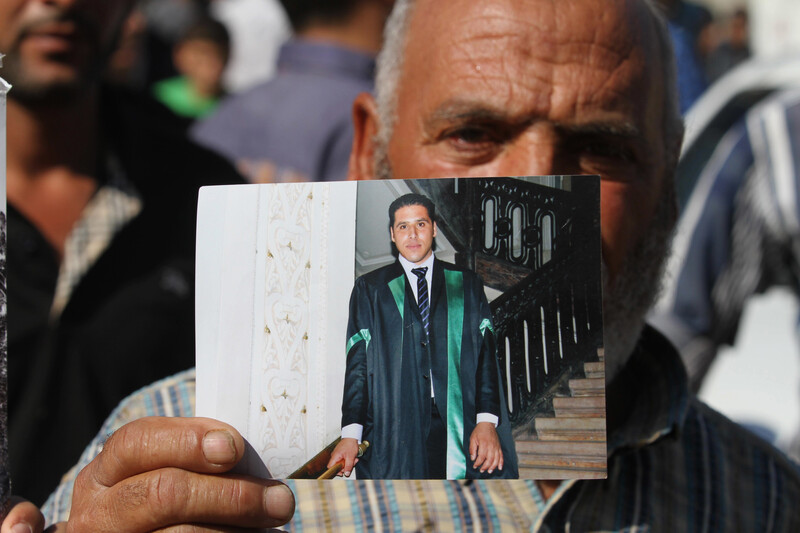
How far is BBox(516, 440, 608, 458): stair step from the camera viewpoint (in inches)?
44.6

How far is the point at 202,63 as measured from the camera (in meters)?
5.25

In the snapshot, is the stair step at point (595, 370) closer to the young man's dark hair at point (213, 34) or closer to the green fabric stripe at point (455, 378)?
the green fabric stripe at point (455, 378)

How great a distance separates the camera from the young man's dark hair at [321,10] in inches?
129

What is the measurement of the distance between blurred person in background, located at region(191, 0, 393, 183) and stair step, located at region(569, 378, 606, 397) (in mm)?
1858

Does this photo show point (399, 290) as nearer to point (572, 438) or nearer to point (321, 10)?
point (572, 438)

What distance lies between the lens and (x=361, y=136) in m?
1.89


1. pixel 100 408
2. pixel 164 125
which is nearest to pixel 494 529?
pixel 100 408

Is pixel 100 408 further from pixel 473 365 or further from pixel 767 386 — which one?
pixel 767 386

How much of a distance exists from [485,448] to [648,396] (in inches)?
26.6

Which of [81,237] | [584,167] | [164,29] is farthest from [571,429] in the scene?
[164,29]

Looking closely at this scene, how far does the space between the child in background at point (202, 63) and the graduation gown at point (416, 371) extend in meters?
4.27

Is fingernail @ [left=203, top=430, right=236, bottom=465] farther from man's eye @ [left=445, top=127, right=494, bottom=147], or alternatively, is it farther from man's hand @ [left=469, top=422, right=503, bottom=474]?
man's eye @ [left=445, top=127, right=494, bottom=147]

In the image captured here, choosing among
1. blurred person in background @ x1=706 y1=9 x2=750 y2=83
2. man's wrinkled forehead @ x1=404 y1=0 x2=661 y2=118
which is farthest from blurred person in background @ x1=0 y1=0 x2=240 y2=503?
blurred person in background @ x1=706 y1=9 x2=750 y2=83

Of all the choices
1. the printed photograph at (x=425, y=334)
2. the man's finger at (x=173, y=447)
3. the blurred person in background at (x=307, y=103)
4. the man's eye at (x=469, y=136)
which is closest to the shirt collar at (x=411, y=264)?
the printed photograph at (x=425, y=334)
